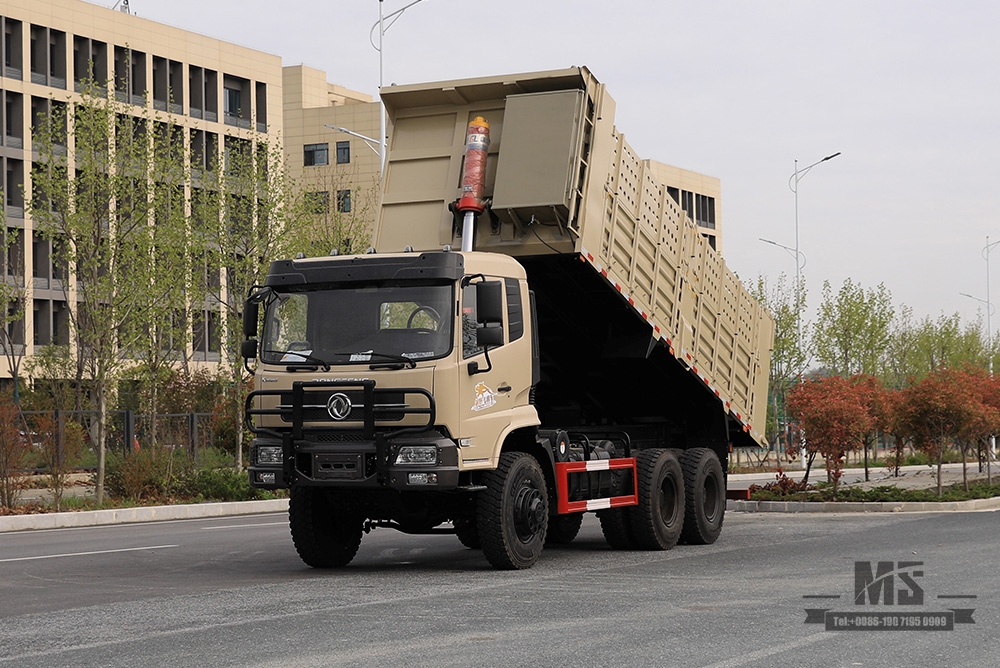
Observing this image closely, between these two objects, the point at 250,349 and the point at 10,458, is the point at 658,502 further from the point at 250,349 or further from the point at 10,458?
→ the point at 10,458

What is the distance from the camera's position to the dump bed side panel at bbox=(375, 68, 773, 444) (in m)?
13.8

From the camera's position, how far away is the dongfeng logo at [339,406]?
12.5m

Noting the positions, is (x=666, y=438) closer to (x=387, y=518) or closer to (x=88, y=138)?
(x=387, y=518)

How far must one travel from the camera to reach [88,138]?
88.4 feet

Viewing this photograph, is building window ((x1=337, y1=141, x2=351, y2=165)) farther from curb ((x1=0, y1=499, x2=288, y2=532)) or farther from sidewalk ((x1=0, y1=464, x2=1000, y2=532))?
sidewalk ((x1=0, y1=464, x2=1000, y2=532))

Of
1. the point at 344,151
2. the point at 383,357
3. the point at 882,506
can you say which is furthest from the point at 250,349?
the point at 344,151

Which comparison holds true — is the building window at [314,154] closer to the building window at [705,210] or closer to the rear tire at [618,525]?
the building window at [705,210]

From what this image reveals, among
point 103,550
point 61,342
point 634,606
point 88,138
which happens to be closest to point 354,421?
point 634,606

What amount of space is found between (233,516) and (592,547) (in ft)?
33.9

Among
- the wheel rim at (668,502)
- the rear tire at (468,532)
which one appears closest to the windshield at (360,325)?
the rear tire at (468,532)

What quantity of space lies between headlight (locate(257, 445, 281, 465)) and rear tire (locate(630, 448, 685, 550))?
4652mm

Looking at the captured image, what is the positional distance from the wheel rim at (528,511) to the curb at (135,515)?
11711 millimetres

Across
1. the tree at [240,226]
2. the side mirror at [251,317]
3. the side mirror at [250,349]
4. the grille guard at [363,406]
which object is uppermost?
the tree at [240,226]

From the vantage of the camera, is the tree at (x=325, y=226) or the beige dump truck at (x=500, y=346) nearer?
the beige dump truck at (x=500, y=346)
